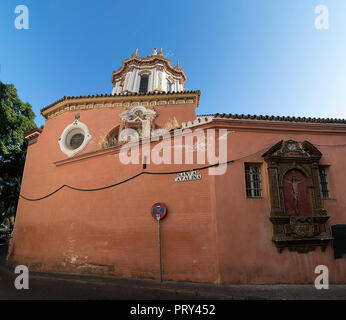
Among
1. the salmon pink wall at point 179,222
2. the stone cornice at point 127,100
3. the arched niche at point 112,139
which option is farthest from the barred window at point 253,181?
the arched niche at point 112,139

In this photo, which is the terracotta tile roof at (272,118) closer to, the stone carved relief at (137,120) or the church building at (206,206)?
the church building at (206,206)

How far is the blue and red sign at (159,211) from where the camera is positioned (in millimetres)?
6871

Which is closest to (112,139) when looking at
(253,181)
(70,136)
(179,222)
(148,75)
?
(70,136)

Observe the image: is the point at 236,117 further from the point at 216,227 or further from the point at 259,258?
the point at 259,258

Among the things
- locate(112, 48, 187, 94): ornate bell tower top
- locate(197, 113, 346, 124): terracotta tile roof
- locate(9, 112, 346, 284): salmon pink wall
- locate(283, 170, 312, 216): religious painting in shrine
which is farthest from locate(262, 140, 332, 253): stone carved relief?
locate(112, 48, 187, 94): ornate bell tower top

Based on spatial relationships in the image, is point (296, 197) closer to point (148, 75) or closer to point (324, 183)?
point (324, 183)

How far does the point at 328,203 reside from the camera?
22.6 feet

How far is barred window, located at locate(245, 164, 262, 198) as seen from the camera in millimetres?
6922
